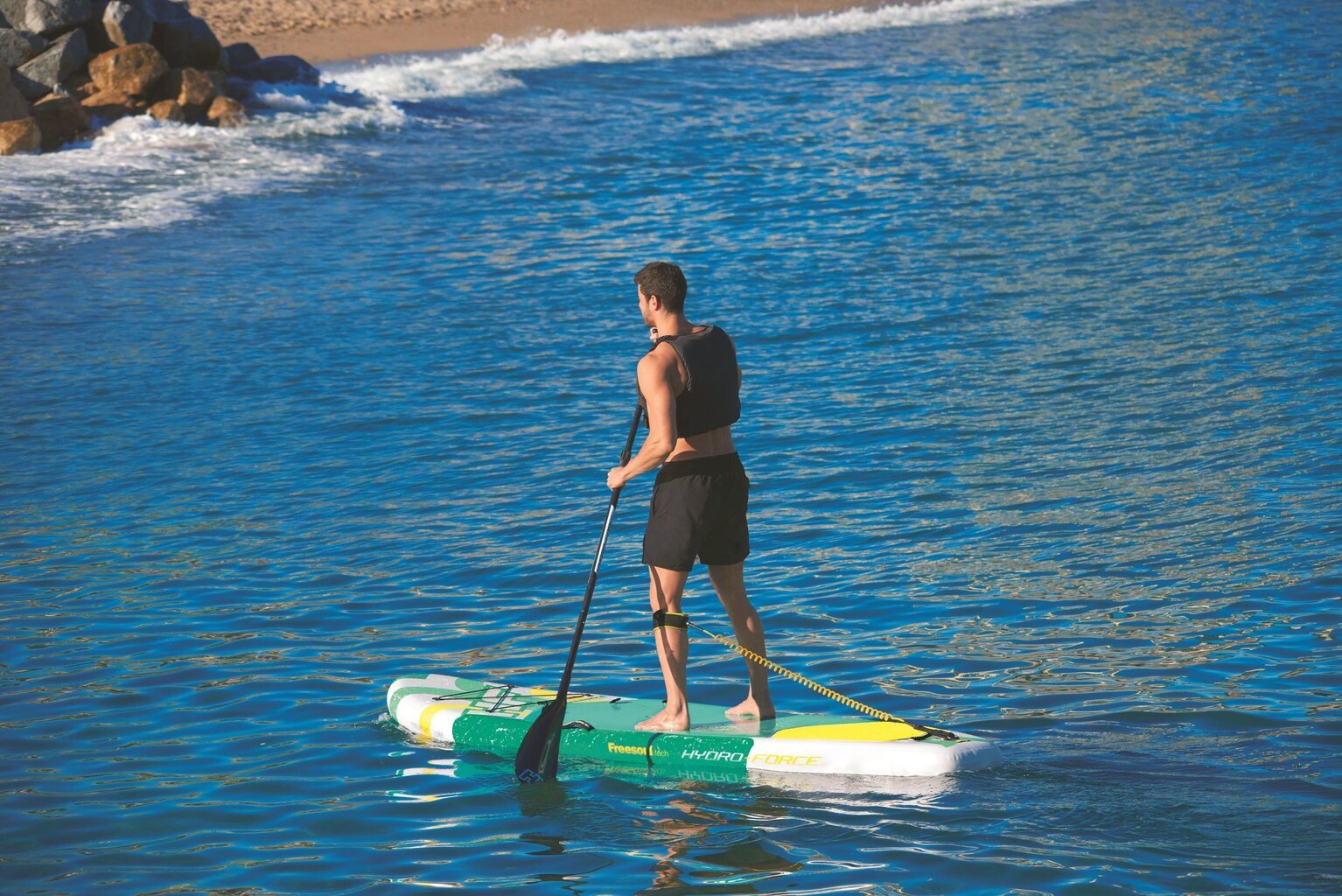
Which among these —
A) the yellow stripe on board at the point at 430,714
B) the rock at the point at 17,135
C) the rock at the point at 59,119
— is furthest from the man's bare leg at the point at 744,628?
the rock at the point at 59,119

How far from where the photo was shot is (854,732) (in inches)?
245

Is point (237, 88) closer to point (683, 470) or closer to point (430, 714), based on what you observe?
point (430, 714)

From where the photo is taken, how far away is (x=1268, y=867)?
16.2ft

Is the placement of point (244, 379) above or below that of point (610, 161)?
below

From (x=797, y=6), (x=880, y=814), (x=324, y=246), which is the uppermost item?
(x=797, y=6)

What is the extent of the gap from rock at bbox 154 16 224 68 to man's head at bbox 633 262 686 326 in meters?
19.2

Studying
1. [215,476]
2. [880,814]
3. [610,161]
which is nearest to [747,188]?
[610,161]

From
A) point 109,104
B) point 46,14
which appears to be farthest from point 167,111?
point 46,14

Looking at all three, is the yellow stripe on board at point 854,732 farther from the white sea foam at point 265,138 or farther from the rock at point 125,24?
the rock at point 125,24

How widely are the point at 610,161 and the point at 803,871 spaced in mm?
18096

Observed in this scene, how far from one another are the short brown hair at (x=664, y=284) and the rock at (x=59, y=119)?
18215 millimetres

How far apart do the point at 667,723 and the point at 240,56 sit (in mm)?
22137

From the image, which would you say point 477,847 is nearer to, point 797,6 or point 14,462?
point 14,462

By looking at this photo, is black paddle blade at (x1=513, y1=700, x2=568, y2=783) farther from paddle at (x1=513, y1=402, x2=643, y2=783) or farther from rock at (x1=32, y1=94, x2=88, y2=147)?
rock at (x1=32, y1=94, x2=88, y2=147)
